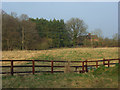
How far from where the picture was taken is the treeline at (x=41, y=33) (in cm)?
4234

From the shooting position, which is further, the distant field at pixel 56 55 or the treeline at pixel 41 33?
the treeline at pixel 41 33

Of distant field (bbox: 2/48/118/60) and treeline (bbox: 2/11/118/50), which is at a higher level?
treeline (bbox: 2/11/118/50)

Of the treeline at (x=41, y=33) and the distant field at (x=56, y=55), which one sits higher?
the treeline at (x=41, y=33)

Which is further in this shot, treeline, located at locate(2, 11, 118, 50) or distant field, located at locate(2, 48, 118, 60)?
treeline, located at locate(2, 11, 118, 50)

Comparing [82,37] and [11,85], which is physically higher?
[82,37]

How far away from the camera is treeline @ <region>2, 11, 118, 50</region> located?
42.3 m

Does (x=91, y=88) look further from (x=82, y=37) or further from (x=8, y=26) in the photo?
(x=82, y=37)

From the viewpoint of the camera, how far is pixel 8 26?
41375mm

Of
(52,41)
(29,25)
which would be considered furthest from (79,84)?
(52,41)

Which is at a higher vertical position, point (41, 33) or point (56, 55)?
point (41, 33)

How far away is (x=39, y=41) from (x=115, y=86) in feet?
134

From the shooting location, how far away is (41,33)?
52.4 m

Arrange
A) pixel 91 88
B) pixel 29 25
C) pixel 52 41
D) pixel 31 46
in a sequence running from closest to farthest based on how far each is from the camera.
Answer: pixel 91 88 → pixel 31 46 → pixel 29 25 → pixel 52 41

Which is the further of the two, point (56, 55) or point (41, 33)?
point (41, 33)
